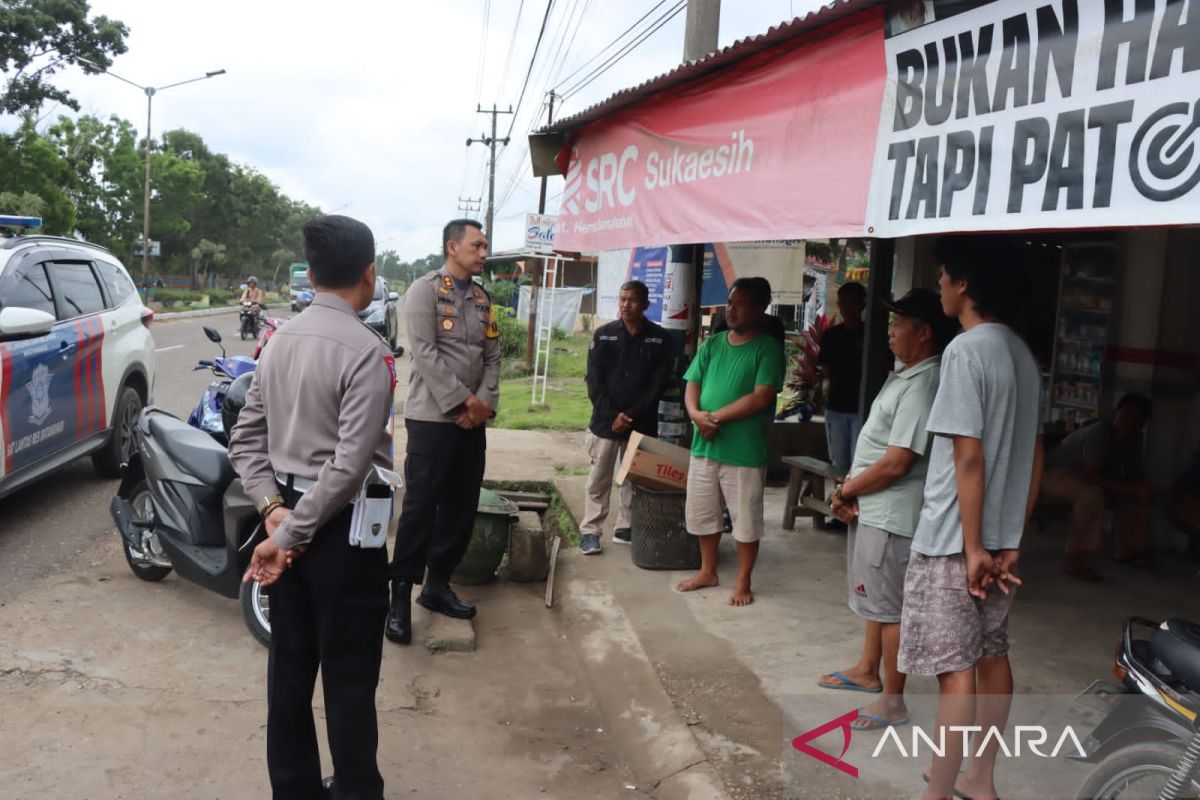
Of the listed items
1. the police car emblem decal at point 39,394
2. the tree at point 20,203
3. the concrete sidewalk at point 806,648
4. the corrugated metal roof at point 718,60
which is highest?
the tree at point 20,203

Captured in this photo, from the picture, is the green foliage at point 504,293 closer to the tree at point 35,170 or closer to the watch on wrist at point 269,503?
the tree at point 35,170

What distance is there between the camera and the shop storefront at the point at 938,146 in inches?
106

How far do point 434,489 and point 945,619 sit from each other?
260 centimetres

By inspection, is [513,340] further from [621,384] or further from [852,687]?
[852,687]

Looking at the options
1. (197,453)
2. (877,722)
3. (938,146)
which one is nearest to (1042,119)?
→ (938,146)

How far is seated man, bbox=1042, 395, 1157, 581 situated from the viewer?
615 cm

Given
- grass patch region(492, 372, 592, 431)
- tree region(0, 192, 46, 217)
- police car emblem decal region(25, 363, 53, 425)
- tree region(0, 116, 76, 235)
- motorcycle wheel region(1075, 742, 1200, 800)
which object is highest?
tree region(0, 116, 76, 235)

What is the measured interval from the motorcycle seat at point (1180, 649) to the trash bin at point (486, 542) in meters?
3.62

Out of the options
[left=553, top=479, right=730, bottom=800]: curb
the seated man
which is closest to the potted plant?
the seated man

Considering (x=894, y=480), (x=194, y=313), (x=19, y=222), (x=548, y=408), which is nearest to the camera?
(x=894, y=480)

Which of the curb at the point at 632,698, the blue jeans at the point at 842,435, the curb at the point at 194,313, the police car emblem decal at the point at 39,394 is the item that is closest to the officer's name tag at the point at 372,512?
the curb at the point at 632,698

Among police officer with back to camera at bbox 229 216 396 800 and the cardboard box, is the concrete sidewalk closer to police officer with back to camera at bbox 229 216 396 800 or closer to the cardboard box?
the cardboard box

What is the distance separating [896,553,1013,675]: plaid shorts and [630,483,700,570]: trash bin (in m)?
2.90

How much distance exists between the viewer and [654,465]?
19.5 feet
